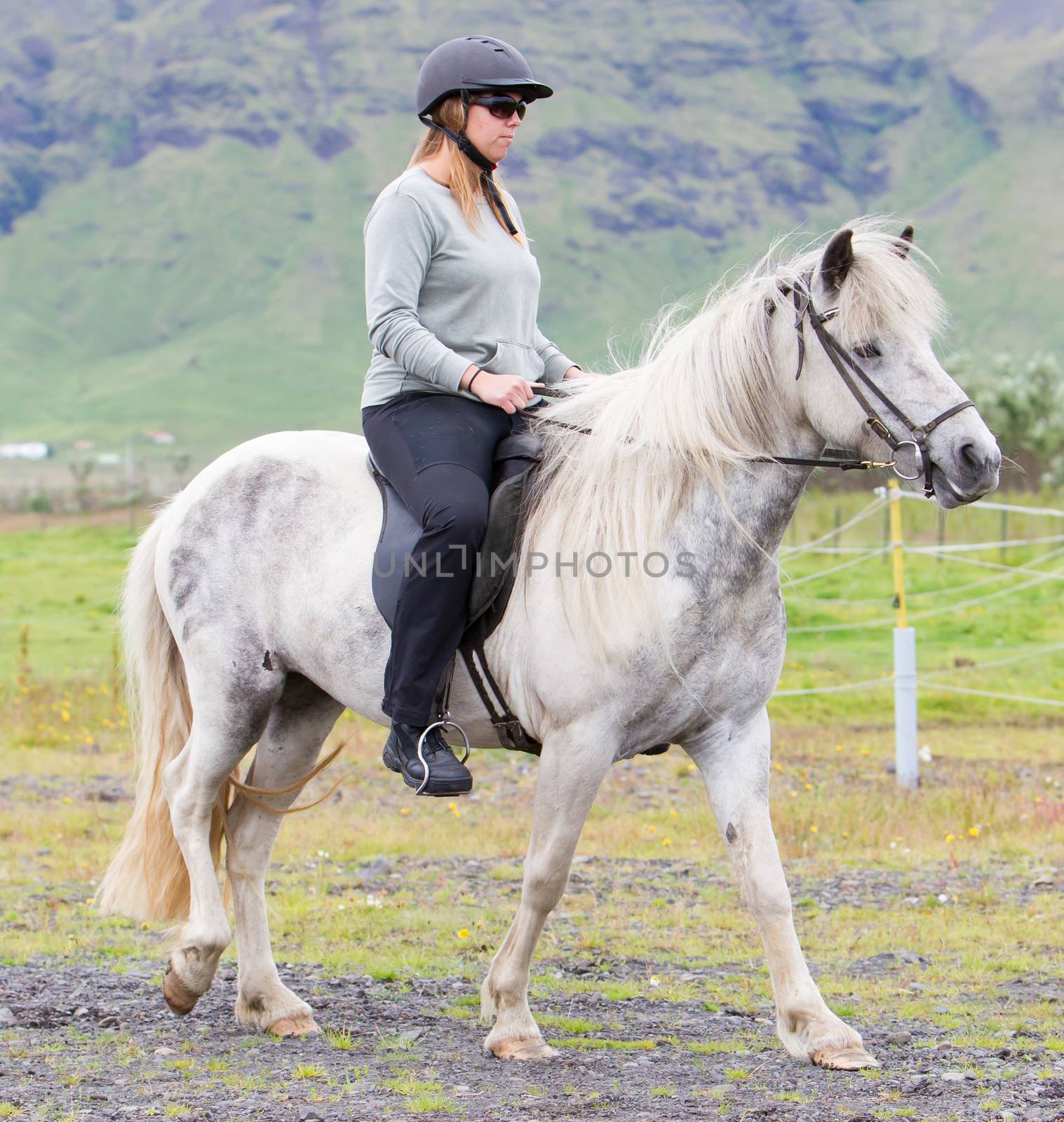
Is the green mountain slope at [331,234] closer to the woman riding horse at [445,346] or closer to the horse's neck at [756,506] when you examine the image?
the woman riding horse at [445,346]

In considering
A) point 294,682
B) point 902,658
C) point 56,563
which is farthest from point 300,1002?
point 56,563

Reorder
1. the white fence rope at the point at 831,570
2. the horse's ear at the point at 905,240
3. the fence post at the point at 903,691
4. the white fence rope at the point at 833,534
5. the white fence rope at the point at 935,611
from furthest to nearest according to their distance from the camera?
the white fence rope at the point at 935,611 → the white fence rope at the point at 833,534 → the fence post at the point at 903,691 → the white fence rope at the point at 831,570 → the horse's ear at the point at 905,240

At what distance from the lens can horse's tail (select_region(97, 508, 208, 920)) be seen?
529cm

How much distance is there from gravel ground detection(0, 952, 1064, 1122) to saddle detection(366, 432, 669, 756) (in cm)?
105

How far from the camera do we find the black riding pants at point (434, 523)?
14.0 feet

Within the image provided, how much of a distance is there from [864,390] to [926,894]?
12.1 ft

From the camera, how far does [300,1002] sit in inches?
195

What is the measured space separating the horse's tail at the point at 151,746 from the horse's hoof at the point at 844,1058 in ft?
8.06

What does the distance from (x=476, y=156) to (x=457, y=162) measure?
77 millimetres

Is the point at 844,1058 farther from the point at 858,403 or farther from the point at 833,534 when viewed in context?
the point at 833,534

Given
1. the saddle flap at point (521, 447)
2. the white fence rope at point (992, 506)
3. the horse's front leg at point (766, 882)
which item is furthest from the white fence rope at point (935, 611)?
the saddle flap at point (521, 447)

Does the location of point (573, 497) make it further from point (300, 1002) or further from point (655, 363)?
point (300, 1002)

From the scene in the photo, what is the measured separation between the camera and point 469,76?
4.42 metres

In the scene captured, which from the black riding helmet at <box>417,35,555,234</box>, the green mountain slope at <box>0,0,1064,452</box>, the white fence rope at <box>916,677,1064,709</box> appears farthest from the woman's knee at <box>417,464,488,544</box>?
the green mountain slope at <box>0,0,1064,452</box>
